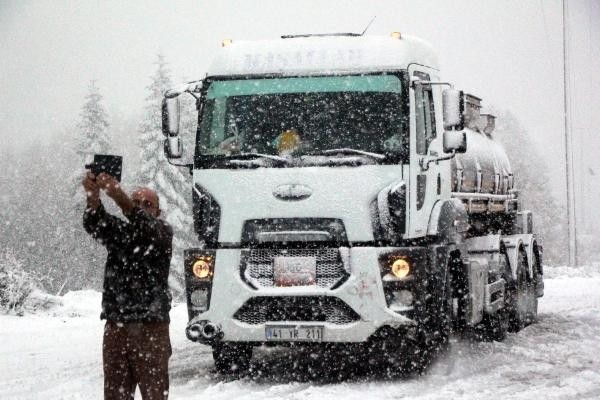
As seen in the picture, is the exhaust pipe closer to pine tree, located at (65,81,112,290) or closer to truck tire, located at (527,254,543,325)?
truck tire, located at (527,254,543,325)

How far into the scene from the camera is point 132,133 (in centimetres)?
11906

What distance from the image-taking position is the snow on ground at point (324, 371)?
349 inches

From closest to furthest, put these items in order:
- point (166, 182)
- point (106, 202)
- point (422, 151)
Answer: point (422, 151)
point (166, 182)
point (106, 202)

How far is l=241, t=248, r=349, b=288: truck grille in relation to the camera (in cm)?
920

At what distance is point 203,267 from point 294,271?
90 cm

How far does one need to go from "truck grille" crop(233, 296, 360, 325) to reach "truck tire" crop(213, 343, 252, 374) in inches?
33.6

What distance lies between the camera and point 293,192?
926 cm

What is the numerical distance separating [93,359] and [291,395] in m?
3.57

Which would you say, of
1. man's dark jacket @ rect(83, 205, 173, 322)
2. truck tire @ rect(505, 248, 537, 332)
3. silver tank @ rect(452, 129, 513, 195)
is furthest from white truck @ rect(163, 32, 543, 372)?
truck tire @ rect(505, 248, 537, 332)

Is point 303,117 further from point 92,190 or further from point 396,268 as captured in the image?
point 92,190

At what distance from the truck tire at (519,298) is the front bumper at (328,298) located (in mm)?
4786

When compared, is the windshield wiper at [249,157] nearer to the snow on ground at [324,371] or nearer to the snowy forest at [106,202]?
the snow on ground at [324,371]

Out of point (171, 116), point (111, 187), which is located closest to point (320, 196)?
point (171, 116)

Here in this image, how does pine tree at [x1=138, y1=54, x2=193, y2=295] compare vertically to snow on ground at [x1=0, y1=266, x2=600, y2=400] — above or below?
above
